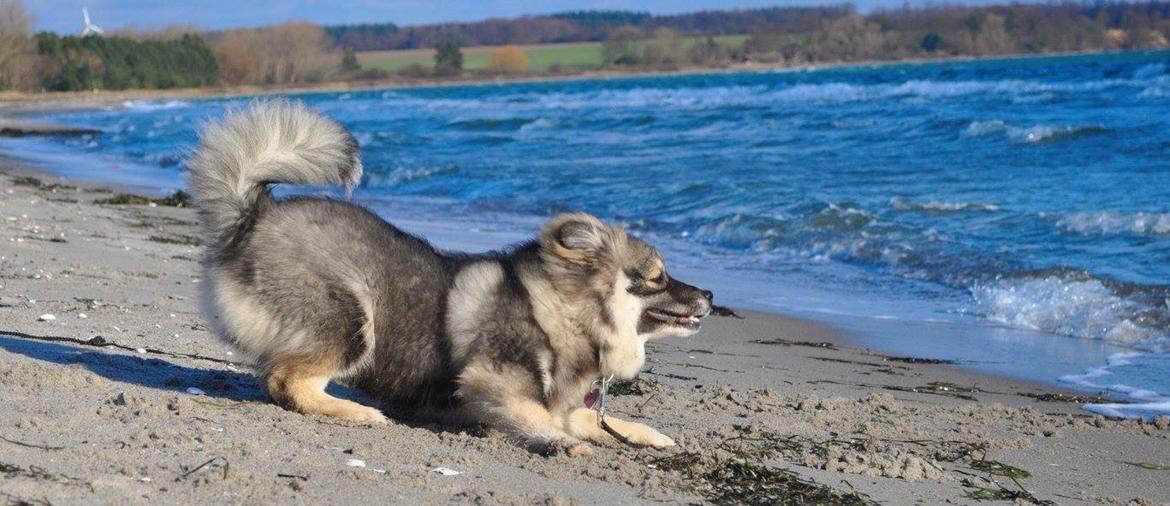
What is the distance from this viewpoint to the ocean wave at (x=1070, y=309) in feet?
28.4

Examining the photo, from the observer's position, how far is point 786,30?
145m

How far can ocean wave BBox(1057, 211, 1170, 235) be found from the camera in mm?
12391

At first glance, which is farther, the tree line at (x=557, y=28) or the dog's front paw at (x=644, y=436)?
the tree line at (x=557, y=28)

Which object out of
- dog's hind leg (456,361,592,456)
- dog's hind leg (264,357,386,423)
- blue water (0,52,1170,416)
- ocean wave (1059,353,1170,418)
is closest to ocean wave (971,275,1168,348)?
blue water (0,52,1170,416)

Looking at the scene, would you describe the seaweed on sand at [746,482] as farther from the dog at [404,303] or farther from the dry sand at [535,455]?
the dog at [404,303]

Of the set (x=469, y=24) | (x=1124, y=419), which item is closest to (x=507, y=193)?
(x=1124, y=419)

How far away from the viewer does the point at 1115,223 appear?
12766 millimetres

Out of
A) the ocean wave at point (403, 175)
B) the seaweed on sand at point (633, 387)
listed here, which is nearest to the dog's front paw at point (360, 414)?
the seaweed on sand at point (633, 387)

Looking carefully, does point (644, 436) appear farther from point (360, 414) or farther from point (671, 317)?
point (360, 414)

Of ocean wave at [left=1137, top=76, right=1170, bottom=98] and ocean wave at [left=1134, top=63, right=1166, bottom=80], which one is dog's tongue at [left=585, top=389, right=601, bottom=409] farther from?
ocean wave at [left=1134, top=63, right=1166, bottom=80]

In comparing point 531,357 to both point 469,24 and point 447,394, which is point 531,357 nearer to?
point 447,394

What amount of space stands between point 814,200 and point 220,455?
482 inches

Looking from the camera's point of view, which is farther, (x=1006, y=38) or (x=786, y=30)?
(x=786, y=30)

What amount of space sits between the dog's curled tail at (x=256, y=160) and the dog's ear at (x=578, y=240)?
95cm
